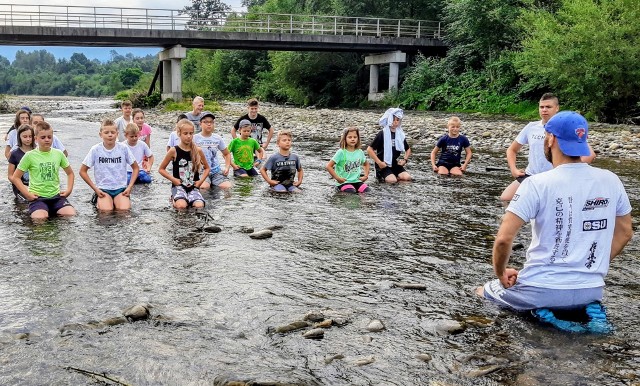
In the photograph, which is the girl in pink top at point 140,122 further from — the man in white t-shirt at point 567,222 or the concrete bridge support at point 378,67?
the concrete bridge support at point 378,67

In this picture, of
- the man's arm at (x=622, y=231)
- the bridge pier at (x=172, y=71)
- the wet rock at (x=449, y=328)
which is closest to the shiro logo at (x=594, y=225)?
the man's arm at (x=622, y=231)

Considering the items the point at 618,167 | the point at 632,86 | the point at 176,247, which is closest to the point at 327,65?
the point at 632,86

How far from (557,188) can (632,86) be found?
25159mm

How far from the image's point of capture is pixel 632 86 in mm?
26578

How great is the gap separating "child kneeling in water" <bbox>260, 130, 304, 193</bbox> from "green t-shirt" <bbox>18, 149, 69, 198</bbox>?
3.88 meters

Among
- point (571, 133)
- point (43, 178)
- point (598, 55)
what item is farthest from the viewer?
point (598, 55)

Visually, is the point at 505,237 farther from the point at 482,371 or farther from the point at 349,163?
the point at 349,163

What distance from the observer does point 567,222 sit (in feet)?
15.6

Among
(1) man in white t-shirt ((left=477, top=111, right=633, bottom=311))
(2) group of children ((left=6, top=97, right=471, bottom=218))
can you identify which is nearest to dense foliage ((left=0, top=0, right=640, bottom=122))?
(2) group of children ((left=6, top=97, right=471, bottom=218))

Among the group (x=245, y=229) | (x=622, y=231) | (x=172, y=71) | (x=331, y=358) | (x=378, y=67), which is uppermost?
(x=378, y=67)

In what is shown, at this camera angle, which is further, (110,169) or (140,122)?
(140,122)

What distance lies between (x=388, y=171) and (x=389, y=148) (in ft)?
1.73

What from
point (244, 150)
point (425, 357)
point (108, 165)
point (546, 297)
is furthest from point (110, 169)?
point (546, 297)

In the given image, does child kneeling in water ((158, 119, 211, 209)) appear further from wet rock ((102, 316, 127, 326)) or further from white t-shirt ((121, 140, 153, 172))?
wet rock ((102, 316, 127, 326))
